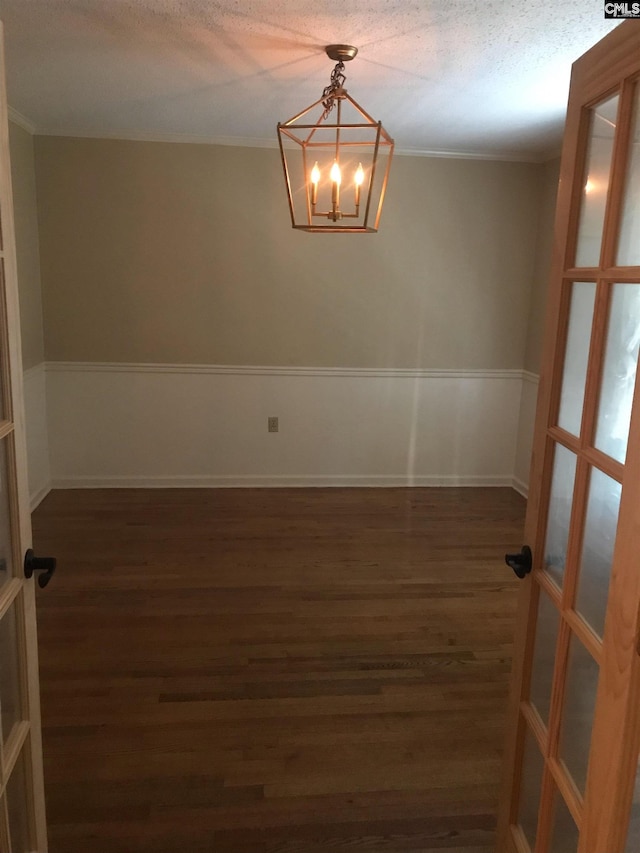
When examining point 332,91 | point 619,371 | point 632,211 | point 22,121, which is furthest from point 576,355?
point 22,121

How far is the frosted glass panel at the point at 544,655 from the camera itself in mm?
1460

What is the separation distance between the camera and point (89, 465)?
465cm

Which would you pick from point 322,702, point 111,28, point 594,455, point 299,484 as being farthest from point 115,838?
point 299,484

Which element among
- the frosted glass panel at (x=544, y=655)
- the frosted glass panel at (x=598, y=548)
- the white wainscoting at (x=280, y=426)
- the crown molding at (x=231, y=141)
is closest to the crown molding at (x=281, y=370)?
the white wainscoting at (x=280, y=426)

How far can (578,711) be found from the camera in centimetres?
A: 131

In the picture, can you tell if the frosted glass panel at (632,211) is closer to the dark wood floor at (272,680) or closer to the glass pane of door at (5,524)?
the glass pane of door at (5,524)

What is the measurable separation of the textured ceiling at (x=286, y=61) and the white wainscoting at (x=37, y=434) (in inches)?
62.4

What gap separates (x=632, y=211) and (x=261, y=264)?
3.54m

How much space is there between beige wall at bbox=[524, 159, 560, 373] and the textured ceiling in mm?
459

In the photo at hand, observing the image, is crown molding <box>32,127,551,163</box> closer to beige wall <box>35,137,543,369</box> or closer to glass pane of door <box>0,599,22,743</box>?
beige wall <box>35,137,543,369</box>

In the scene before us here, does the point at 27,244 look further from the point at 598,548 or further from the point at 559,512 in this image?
the point at 598,548

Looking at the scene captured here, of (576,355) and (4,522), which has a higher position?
(576,355)

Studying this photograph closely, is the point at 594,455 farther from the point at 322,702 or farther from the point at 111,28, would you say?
the point at 111,28

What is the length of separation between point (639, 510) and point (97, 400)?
162 inches
